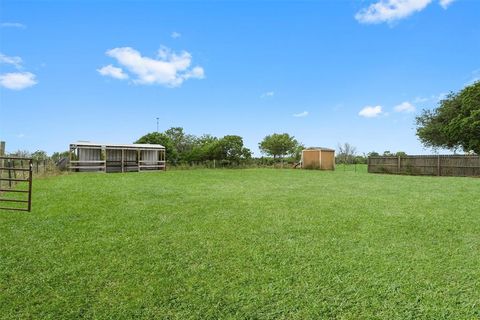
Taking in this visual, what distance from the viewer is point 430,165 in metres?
18.9

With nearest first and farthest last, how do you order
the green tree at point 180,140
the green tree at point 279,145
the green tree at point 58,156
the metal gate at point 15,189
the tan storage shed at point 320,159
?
the metal gate at point 15,189 → the green tree at point 58,156 → the tan storage shed at point 320,159 → the green tree at point 279,145 → the green tree at point 180,140

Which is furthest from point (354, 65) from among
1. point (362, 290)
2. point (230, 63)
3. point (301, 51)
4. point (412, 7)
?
point (362, 290)

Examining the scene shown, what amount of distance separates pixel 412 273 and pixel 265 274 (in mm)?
1498

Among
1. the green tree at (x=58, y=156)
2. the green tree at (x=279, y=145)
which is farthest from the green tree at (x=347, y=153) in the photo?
the green tree at (x=58, y=156)

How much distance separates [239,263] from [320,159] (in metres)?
22.6

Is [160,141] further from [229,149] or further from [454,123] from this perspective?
[454,123]

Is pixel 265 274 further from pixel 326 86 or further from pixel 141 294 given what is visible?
pixel 326 86

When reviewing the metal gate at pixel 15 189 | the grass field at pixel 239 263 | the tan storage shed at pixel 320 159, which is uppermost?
the tan storage shed at pixel 320 159

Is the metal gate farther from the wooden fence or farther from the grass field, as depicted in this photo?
the wooden fence

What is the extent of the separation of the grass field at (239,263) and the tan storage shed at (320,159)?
18.9m

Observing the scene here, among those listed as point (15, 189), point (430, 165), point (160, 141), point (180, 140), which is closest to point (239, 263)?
point (15, 189)

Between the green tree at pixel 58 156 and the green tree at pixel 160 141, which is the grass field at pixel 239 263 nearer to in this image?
the green tree at pixel 58 156

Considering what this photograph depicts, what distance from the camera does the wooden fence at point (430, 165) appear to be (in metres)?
17.4

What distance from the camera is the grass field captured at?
2.37 m
